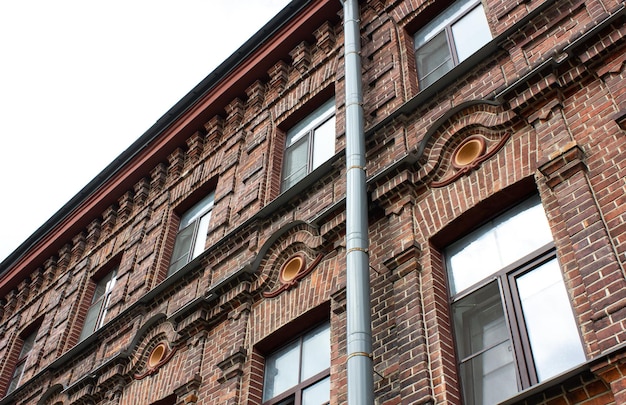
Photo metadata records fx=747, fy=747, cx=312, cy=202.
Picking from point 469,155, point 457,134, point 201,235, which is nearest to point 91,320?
point 201,235

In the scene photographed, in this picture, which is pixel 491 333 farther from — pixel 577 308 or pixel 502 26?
pixel 502 26

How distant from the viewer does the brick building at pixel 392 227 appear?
636cm

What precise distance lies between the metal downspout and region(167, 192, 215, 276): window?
3878 mm

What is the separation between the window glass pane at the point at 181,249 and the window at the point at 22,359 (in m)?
4.50

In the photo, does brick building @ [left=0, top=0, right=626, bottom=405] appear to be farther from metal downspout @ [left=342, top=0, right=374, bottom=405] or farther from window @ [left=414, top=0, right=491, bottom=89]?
metal downspout @ [left=342, top=0, right=374, bottom=405]

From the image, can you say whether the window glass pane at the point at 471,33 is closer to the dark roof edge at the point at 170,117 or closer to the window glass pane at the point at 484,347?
the dark roof edge at the point at 170,117

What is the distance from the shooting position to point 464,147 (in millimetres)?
8039

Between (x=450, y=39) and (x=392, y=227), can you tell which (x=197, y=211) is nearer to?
(x=450, y=39)

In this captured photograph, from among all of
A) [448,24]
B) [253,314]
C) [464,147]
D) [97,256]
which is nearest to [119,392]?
[253,314]

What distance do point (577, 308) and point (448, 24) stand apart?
5436 mm

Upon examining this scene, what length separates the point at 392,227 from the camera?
8125mm

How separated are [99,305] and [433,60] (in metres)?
7.78

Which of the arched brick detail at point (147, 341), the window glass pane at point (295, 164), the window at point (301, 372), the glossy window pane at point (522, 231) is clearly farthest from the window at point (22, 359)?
the glossy window pane at point (522, 231)

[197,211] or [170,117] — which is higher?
[170,117]
